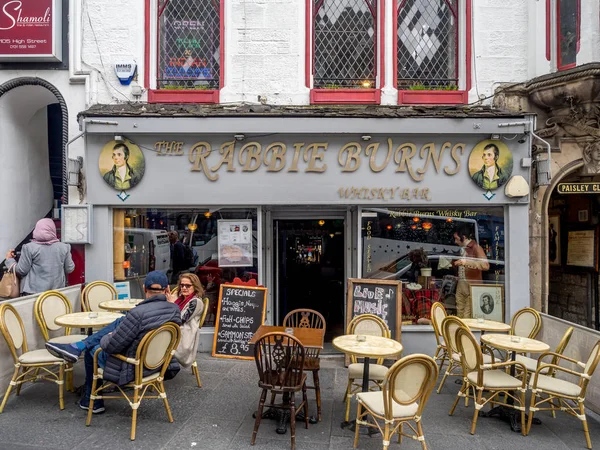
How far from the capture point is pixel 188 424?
191 inches

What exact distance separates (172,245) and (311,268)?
296cm

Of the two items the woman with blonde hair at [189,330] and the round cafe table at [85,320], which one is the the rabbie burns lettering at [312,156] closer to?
the woman with blonde hair at [189,330]

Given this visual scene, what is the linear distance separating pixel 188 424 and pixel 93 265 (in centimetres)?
370

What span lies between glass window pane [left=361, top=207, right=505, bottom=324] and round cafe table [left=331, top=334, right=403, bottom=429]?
2669mm

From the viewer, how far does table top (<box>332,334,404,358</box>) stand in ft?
15.0

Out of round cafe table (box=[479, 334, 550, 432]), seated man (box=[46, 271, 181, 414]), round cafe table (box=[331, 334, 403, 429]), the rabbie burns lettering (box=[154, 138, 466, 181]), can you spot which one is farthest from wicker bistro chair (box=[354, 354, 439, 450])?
the rabbie burns lettering (box=[154, 138, 466, 181])

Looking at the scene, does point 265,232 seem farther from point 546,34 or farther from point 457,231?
point 546,34

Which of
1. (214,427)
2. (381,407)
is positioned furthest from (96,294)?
(381,407)

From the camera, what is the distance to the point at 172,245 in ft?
25.8

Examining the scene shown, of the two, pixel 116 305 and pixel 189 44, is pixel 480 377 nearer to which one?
pixel 116 305

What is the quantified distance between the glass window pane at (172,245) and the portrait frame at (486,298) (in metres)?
3.67

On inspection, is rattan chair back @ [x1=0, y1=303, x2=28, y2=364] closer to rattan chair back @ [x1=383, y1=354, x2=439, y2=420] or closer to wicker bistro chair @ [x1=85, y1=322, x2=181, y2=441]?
wicker bistro chair @ [x1=85, y1=322, x2=181, y2=441]

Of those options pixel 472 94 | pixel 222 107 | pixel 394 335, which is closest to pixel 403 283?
pixel 394 335

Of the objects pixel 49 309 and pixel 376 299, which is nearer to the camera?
pixel 49 309
